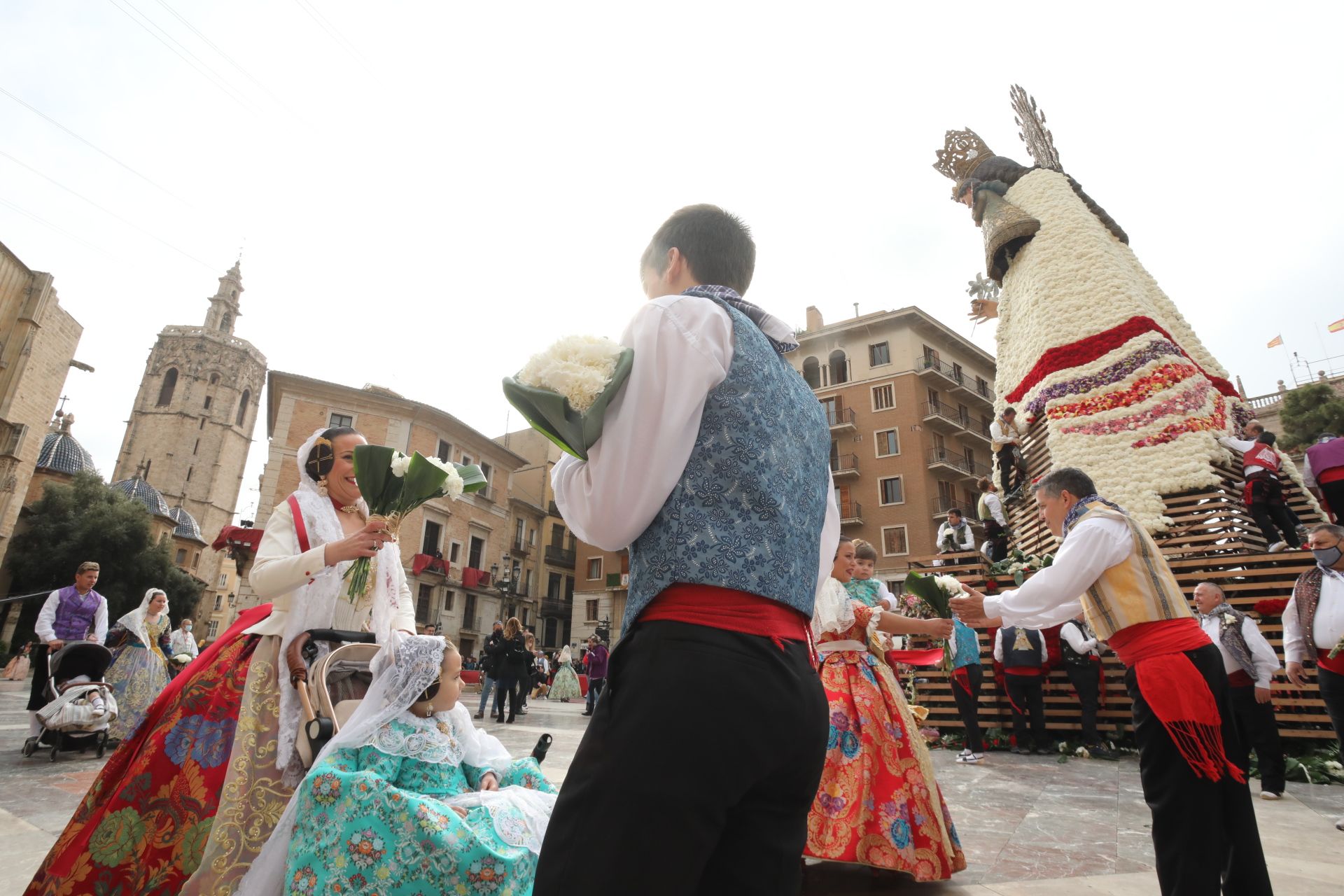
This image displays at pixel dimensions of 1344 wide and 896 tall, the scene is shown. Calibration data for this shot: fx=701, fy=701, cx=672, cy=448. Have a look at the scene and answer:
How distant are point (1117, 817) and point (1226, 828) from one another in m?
2.39

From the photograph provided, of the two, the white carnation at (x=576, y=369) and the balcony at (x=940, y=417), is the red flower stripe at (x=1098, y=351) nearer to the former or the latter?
the white carnation at (x=576, y=369)

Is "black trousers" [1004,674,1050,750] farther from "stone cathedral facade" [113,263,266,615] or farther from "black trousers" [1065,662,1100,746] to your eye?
"stone cathedral facade" [113,263,266,615]

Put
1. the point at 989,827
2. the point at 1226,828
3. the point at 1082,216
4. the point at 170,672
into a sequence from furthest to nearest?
the point at 1082,216 → the point at 170,672 → the point at 989,827 → the point at 1226,828

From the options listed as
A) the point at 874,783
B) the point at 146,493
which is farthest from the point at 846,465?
the point at 146,493

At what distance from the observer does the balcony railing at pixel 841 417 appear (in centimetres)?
3378

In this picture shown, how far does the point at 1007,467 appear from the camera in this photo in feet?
39.8

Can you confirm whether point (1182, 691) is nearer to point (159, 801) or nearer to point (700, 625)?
point (700, 625)

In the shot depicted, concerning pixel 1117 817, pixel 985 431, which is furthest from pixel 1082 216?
pixel 985 431

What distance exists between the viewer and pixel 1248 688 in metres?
6.01

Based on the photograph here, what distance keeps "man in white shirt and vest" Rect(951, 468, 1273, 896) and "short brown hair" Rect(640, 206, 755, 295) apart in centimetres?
216

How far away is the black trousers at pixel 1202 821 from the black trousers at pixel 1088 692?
19.9 ft

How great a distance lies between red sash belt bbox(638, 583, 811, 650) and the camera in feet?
3.88

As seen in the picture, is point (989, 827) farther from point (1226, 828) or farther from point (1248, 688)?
point (1248, 688)

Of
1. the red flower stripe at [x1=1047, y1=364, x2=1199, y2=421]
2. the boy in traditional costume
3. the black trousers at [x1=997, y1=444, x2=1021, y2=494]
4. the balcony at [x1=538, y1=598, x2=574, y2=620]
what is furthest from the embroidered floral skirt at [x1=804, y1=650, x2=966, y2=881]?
the balcony at [x1=538, y1=598, x2=574, y2=620]
